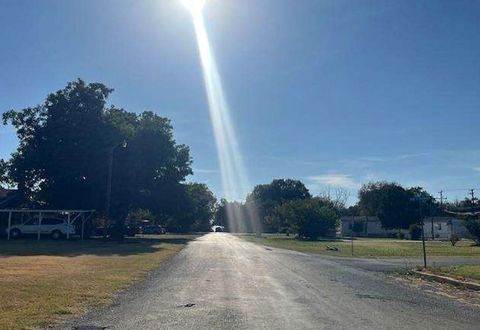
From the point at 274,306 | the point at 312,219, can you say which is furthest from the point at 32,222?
the point at 312,219

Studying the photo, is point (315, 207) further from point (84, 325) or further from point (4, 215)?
point (84, 325)

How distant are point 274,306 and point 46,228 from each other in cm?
3540

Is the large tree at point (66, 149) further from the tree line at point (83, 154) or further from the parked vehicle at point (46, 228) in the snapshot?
the parked vehicle at point (46, 228)

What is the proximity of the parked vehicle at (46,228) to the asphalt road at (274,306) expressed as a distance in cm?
2732

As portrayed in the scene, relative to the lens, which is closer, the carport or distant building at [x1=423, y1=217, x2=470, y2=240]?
the carport

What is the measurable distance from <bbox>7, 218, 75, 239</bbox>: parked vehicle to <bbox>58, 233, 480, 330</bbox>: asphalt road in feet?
89.6

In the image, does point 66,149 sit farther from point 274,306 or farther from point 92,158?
point 274,306

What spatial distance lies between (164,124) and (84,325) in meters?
44.8

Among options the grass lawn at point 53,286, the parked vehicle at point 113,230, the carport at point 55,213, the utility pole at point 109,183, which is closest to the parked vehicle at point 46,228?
the carport at point 55,213

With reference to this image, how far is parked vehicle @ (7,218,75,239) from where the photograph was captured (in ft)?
139

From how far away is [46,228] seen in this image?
4294 cm

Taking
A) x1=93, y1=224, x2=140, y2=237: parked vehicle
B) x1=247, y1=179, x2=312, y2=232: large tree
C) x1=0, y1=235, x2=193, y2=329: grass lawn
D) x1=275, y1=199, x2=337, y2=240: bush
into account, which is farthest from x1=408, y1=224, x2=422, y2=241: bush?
x1=247, y1=179, x2=312, y2=232: large tree

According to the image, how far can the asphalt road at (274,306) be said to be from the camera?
31.2 ft

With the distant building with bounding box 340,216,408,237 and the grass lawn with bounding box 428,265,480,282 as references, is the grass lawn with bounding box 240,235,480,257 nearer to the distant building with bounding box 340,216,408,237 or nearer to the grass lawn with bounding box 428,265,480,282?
the grass lawn with bounding box 428,265,480,282
